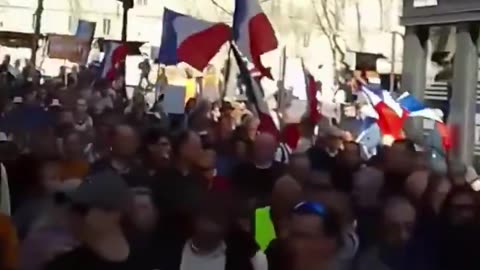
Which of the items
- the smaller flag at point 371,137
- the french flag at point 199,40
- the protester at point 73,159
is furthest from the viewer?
the smaller flag at point 371,137

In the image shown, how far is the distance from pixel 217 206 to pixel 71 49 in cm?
2473

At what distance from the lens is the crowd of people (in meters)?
5.63

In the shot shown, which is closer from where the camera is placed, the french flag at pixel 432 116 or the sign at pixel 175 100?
the french flag at pixel 432 116

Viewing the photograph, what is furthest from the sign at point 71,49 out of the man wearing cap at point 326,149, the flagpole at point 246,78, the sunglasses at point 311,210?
the sunglasses at point 311,210

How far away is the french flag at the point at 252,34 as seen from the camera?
1188 cm

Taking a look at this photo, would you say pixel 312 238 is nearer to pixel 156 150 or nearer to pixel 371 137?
pixel 156 150

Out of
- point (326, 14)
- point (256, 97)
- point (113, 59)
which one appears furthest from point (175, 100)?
point (326, 14)

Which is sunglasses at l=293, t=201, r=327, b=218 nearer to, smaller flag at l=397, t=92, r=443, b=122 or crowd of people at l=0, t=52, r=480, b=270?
crowd of people at l=0, t=52, r=480, b=270

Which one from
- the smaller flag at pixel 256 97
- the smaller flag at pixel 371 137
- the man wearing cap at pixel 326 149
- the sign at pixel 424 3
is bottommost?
the smaller flag at pixel 371 137

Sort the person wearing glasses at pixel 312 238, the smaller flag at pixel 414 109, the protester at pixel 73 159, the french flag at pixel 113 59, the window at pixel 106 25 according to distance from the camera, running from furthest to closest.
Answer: the window at pixel 106 25, the french flag at pixel 113 59, the smaller flag at pixel 414 109, the protester at pixel 73 159, the person wearing glasses at pixel 312 238

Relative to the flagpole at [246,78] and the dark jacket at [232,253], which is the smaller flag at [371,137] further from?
the dark jacket at [232,253]

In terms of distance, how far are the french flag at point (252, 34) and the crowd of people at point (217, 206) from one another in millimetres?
1956

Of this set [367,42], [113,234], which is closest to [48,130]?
[113,234]

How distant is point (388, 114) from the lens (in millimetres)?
14383
